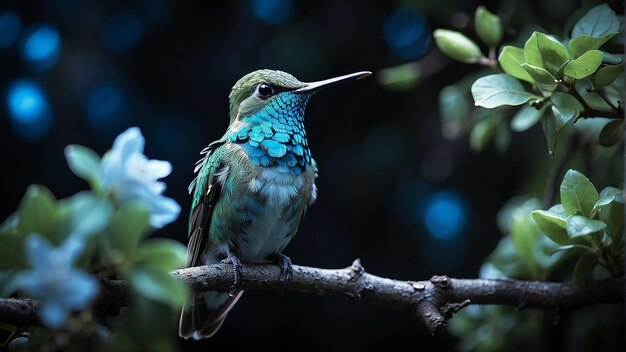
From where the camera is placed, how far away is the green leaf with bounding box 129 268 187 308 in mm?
1116

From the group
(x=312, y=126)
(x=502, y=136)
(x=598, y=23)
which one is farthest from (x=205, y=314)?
(x=598, y=23)

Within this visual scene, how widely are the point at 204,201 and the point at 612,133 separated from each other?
154cm

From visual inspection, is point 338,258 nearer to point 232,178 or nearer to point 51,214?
point 232,178

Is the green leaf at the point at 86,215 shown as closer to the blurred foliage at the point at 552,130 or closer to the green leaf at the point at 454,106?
the blurred foliage at the point at 552,130

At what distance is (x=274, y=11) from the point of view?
3.49 metres

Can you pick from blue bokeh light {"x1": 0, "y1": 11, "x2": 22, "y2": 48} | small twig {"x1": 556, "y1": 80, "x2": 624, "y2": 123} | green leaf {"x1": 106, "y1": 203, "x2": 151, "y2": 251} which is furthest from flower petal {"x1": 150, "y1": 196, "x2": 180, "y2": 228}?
blue bokeh light {"x1": 0, "y1": 11, "x2": 22, "y2": 48}

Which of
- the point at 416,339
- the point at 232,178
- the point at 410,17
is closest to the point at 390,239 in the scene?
the point at 416,339

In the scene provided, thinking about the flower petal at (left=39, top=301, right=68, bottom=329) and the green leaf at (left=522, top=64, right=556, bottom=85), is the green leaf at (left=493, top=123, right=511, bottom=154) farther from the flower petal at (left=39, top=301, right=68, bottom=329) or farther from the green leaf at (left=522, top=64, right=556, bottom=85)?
the flower petal at (left=39, top=301, right=68, bottom=329)

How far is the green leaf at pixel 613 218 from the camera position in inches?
74.6

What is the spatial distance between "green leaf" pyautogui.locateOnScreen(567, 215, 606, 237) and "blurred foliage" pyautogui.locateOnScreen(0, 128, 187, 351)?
3.70 feet

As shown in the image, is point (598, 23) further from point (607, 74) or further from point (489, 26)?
point (489, 26)

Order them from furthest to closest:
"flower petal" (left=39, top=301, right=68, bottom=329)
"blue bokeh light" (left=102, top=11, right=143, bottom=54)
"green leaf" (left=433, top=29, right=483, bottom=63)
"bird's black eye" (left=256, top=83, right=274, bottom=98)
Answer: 1. "blue bokeh light" (left=102, top=11, right=143, bottom=54)
2. "bird's black eye" (left=256, top=83, right=274, bottom=98)
3. "green leaf" (left=433, top=29, right=483, bottom=63)
4. "flower petal" (left=39, top=301, right=68, bottom=329)

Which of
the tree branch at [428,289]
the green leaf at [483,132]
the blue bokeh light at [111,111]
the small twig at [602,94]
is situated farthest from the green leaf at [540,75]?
the blue bokeh light at [111,111]

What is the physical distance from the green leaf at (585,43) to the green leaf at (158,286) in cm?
129
